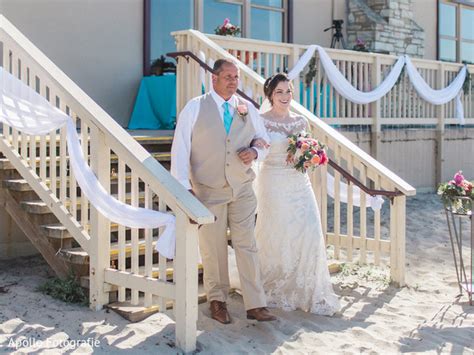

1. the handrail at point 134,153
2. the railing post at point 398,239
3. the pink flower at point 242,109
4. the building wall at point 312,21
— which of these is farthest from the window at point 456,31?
the handrail at point 134,153

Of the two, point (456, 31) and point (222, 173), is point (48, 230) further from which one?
point (456, 31)

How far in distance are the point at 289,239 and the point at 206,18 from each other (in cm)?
608

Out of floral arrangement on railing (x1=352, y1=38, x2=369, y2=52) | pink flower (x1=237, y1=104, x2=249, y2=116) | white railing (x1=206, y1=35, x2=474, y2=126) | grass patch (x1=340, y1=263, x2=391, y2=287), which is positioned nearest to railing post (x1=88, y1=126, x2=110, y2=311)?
pink flower (x1=237, y1=104, x2=249, y2=116)

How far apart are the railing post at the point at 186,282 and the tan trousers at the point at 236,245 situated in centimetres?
50

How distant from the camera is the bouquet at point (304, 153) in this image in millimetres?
4562

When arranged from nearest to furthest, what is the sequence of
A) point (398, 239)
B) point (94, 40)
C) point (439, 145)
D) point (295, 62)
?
1. point (398, 239)
2. point (295, 62)
3. point (94, 40)
4. point (439, 145)

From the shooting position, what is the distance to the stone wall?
11.6 m

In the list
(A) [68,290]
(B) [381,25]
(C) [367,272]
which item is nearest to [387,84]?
(B) [381,25]

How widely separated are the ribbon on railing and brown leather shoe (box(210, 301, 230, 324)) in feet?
13.9

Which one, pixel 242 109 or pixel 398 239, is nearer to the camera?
pixel 242 109

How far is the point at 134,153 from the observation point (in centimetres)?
420

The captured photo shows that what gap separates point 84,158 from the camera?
457 cm

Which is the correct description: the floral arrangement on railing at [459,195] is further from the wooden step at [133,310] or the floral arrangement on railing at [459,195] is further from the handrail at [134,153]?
the wooden step at [133,310]

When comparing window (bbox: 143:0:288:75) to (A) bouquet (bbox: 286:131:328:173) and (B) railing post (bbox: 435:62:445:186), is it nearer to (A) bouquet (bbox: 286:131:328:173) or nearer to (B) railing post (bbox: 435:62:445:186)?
(B) railing post (bbox: 435:62:445:186)
